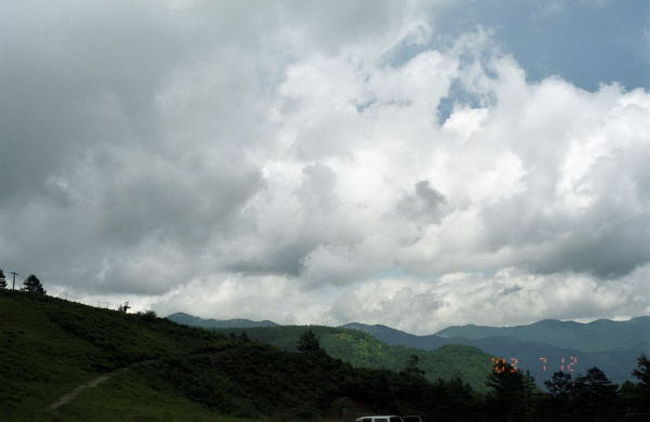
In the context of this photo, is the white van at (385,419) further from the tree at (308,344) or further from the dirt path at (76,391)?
the tree at (308,344)

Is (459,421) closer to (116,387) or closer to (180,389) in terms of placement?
(180,389)

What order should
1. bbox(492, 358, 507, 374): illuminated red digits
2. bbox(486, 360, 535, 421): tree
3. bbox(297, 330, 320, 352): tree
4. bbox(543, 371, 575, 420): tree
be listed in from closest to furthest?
1. bbox(543, 371, 575, 420): tree
2. bbox(486, 360, 535, 421): tree
3. bbox(492, 358, 507, 374): illuminated red digits
4. bbox(297, 330, 320, 352): tree

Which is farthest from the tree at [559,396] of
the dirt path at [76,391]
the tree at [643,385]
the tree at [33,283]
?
the tree at [33,283]

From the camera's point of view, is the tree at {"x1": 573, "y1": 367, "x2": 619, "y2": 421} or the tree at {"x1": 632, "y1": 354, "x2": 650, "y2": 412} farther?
the tree at {"x1": 573, "y1": 367, "x2": 619, "y2": 421}

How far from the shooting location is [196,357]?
83.2m

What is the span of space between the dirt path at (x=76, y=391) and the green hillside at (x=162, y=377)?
35cm

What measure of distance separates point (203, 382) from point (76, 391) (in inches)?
870

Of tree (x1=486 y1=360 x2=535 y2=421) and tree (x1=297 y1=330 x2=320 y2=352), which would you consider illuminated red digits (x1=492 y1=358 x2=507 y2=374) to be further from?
tree (x1=297 y1=330 x2=320 y2=352)

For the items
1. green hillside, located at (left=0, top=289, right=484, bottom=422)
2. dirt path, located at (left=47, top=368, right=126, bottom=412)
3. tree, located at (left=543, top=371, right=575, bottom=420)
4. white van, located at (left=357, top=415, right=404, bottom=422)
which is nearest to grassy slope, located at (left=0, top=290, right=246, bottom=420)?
green hillside, located at (left=0, top=289, right=484, bottom=422)

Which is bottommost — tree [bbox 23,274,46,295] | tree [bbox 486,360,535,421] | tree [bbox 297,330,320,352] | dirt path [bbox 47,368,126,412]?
tree [bbox 486,360,535,421]

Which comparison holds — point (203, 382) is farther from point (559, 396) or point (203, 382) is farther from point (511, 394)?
point (559, 396)

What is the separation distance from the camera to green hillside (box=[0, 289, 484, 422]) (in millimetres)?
49338

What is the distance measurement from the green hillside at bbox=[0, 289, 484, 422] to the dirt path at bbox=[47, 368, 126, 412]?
349 mm

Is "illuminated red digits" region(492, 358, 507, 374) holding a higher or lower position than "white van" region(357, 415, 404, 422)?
higher
